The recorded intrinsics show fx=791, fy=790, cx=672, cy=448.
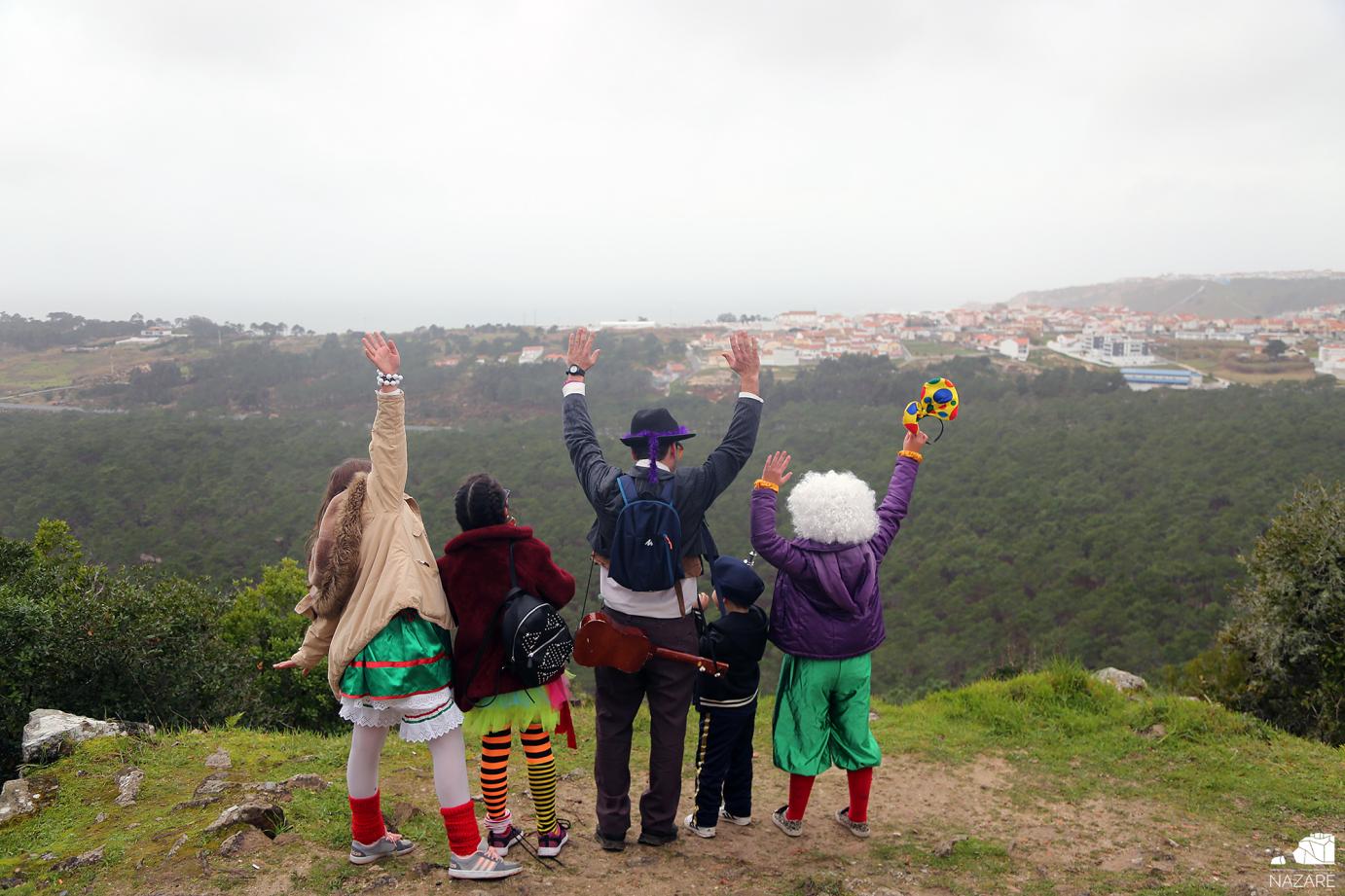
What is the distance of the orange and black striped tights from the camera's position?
293 cm

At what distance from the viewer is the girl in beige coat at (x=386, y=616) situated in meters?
2.61

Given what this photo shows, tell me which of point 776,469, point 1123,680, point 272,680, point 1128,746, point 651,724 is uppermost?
point 776,469

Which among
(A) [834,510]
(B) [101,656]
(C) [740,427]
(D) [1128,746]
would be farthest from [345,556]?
(D) [1128,746]

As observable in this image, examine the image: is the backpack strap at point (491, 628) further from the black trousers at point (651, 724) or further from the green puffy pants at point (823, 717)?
the green puffy pants at point (823, 717)

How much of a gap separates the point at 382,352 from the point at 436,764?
4.69 feet

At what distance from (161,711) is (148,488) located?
25.2m

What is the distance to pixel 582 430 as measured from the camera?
3170mm

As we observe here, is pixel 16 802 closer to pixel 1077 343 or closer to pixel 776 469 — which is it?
pixel 776 469

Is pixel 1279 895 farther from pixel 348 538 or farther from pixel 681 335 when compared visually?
pixel 681 335

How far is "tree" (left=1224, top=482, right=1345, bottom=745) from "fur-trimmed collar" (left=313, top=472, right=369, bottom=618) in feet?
20.7

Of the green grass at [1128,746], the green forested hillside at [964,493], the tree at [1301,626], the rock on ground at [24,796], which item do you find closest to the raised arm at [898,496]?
the green grass at [1128,746]

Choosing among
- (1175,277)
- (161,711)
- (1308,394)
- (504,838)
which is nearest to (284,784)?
(504,838)

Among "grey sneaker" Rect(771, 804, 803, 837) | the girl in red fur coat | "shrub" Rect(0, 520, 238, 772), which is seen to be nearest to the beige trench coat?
the girl in red fur coat

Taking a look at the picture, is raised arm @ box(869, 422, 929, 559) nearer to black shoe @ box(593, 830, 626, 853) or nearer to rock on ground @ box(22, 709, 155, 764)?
black shoe @ box(593, 830, 626, 853)
